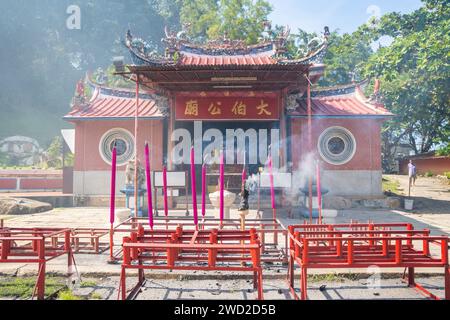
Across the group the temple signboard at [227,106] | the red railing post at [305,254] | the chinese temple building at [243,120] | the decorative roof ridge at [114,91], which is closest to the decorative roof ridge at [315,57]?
the chinese temple building at [243,120]

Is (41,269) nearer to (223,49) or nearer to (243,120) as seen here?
(243,120)

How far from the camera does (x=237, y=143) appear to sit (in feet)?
50.6

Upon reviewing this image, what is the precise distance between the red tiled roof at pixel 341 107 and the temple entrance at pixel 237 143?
159 centimetres

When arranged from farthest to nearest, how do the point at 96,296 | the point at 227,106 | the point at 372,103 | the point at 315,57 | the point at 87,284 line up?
the point at 372,103 → the point at 227,106 → the point at 315,57 → the point at 87,284 → the point at 96,296

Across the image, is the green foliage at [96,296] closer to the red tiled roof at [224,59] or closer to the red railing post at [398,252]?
the red railing post at [398,252]

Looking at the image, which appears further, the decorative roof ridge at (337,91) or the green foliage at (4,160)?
the green foliage at (4,160)

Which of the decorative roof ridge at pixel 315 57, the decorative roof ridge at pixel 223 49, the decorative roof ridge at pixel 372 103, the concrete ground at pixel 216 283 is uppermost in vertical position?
the decorative roof ridge at pixel 223 49

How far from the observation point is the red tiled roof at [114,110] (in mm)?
13565

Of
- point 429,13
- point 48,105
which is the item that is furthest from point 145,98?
point 48,105

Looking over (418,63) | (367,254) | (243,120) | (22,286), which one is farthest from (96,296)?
(418,63)

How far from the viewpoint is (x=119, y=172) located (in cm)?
1395

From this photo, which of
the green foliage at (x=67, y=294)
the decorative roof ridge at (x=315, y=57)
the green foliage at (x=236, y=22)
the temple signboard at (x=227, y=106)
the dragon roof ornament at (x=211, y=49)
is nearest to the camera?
the green foliage at (x=67, y=294)

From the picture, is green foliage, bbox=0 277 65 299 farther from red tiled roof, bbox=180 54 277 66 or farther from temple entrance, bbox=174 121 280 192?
red tiled roof, bbox=180 54 277 66

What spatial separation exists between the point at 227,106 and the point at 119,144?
5135 millimetres
